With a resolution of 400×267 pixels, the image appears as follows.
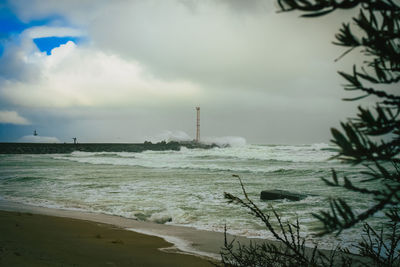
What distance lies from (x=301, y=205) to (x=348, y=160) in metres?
9.41

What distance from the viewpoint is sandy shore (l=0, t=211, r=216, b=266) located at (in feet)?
14.0

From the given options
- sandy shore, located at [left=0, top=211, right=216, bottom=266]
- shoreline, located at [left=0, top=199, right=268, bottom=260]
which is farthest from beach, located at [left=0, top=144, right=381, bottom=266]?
sandy shore, located at [left=0, top=211, right=216, bottom=266]

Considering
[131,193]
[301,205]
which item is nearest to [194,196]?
[131,193]

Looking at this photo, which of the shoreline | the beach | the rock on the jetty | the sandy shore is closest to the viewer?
the sandy shore

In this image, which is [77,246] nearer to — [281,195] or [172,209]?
[172,209]

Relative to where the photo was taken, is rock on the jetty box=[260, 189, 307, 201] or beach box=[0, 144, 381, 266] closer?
beach box=[0, 144, 381, 266]

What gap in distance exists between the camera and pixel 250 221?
8141 mm

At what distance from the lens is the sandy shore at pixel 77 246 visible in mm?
4273

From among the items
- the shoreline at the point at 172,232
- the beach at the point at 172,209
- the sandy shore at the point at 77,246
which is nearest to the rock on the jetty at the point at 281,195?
the beach at the point at 172,209

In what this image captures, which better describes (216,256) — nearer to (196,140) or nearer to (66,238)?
(66,238)

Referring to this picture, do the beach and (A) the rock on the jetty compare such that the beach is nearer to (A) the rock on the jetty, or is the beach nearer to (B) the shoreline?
(B) the shoreline

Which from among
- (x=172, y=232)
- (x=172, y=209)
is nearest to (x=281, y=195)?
(x=172, y=209)

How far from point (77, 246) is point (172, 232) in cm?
242

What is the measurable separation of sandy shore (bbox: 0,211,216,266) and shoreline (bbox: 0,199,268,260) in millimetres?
273
